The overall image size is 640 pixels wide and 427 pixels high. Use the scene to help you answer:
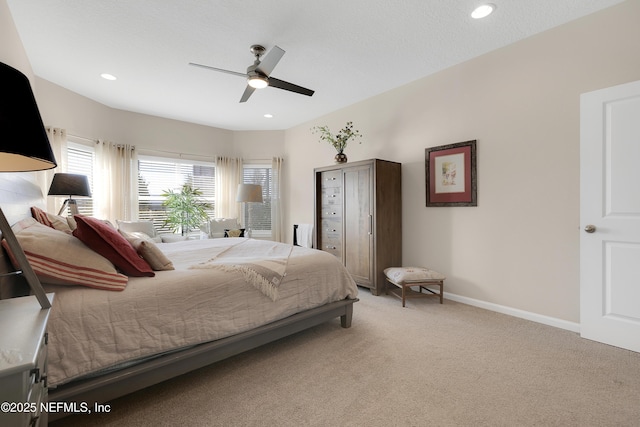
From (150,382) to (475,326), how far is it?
8.88 ft

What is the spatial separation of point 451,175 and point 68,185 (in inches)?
178

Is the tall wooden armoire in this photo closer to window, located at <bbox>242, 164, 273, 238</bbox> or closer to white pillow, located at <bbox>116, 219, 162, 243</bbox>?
window, located at <bbox>242, 164, 273, 238</bbox>

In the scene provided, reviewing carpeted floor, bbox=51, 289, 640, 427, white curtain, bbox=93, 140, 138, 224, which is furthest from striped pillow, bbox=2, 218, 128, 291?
white curtain, bbox=93, 140, 138, 224

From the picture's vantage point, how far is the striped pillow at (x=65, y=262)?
4.72 ft

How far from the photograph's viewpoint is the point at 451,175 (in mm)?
3471

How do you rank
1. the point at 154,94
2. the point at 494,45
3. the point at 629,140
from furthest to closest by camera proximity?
1. the point at 154,94
2. the point at 494,45
3. the point at 629,140

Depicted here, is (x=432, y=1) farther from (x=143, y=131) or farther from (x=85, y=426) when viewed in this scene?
(x=143, y=131)

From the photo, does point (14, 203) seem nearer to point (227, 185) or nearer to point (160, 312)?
point (160, 312)

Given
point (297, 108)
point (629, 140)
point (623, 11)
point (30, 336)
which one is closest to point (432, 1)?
point (623, 11)

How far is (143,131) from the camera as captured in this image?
16.7 ft

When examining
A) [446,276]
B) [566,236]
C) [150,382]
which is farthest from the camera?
[446,276]

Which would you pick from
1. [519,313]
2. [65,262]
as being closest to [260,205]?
[65,262]

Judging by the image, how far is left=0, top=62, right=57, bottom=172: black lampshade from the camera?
0.80 metres

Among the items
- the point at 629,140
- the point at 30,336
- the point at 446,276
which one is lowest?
the point at 446,276
